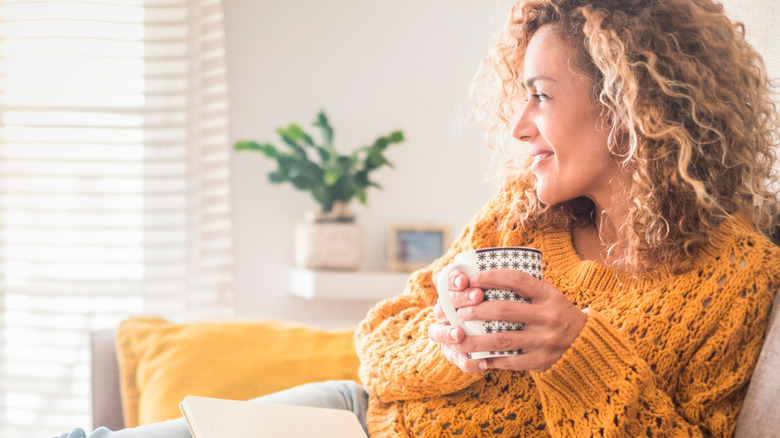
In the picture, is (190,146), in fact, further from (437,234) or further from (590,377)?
(590,377)

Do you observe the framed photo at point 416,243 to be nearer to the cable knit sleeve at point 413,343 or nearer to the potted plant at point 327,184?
the potted plant at point 327,184

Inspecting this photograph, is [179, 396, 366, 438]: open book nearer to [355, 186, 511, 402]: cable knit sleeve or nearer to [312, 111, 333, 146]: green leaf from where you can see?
[355, 186, 511, 402]: cable knit sleeve

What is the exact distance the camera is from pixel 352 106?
276cm

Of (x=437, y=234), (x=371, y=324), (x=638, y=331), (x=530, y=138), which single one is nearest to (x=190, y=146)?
(x=437, y=234)

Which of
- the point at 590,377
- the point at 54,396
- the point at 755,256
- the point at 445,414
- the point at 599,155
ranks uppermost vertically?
the point at 599,155

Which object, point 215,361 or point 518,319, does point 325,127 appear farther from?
point 518,319

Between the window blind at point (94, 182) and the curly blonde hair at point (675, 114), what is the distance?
6.09 ft

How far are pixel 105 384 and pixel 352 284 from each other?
119 centimetres

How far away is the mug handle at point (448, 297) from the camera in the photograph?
742mm

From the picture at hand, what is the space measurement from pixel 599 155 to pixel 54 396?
215 centimetres

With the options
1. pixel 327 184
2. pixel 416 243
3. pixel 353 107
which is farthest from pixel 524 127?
pixel 353 107

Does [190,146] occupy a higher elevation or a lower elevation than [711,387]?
higher

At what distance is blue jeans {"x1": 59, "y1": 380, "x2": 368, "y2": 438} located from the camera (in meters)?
0.91

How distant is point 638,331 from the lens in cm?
85
